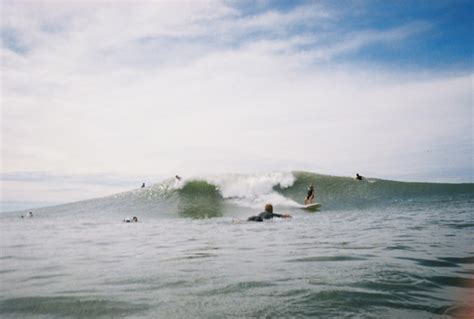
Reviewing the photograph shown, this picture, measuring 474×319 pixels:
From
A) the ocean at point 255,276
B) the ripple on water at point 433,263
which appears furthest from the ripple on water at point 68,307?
the ripple on water at point 433,263

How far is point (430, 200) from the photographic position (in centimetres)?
2033

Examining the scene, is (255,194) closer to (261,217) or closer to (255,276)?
(261,217)

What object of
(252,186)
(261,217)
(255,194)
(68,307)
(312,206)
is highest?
(252,186)

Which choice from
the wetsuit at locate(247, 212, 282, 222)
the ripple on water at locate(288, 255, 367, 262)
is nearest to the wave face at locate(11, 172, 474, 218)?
the wetsuit at locate(247, 212, 282, 222)

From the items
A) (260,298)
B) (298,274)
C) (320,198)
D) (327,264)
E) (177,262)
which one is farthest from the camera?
(320,198)

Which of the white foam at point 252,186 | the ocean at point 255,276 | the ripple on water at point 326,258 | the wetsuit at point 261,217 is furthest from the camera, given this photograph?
the white foam at point 252,186

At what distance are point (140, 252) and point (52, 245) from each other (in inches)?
142

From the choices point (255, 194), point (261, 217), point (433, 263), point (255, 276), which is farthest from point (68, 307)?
point (255, 194)

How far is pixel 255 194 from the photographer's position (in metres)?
28.7

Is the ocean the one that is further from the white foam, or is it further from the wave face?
the white foam

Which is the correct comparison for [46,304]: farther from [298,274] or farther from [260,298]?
[298,274]

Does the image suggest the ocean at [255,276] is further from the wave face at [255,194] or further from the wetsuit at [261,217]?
the wave face at [255,194]

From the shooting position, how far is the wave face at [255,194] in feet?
75.5

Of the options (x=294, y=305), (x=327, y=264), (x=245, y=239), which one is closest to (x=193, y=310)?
(x=294, y=305)
